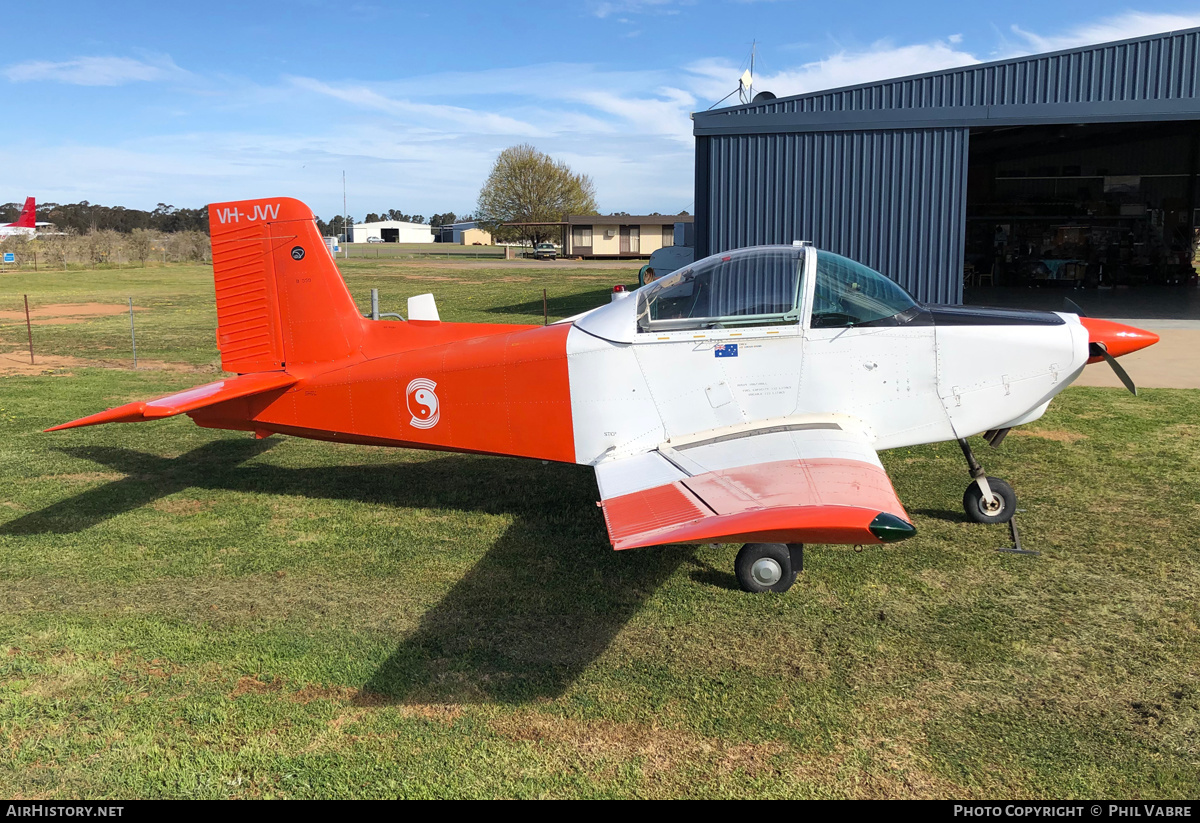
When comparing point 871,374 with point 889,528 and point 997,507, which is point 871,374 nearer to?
point 997,507

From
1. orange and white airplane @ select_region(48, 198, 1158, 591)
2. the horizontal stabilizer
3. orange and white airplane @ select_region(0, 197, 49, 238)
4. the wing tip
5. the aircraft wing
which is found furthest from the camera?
orange and white airplane @ select_region(0, 197, 49, 238)

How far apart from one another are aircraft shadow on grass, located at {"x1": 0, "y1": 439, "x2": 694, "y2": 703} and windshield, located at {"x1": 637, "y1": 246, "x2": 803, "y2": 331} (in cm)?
169

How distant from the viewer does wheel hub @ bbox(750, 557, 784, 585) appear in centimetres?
543

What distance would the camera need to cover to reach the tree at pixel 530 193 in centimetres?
8788

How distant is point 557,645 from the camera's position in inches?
191

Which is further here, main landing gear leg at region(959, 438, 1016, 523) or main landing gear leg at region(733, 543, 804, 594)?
main landing gear leg at region(959, 438, 1016, 523)

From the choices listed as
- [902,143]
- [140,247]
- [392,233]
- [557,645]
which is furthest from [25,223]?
[392,233]

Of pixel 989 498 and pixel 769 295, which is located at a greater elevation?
pixel 769 295

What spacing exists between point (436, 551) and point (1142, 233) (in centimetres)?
3461

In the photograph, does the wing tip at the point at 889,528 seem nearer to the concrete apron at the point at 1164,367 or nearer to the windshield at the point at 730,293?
the windshield at the point at 730,293

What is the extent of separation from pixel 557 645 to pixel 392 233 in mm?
137730

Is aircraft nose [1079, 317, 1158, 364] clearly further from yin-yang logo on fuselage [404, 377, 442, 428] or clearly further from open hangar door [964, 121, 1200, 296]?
open hangar door [964, 121, 1200, 296]

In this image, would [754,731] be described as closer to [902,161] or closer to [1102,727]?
[1102,727]

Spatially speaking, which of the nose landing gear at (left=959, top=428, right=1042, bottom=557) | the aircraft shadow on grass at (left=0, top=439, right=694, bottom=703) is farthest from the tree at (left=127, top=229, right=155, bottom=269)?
the nose landing gear at (left=959, top=428, right=1042, bottom=557)
